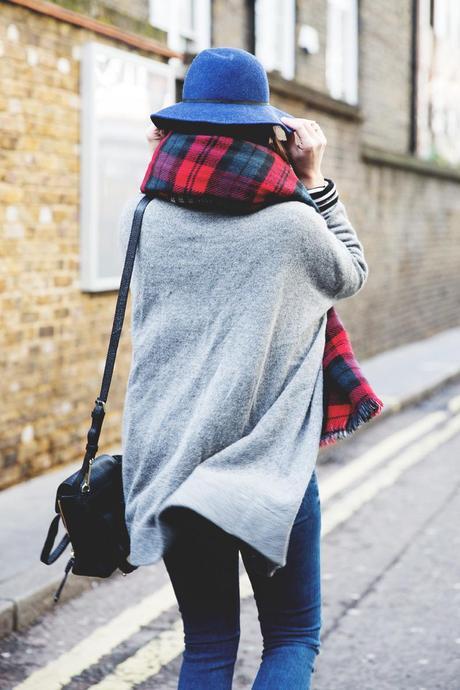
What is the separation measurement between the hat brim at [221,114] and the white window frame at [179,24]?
21.7ft

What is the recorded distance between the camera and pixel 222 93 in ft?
7.52

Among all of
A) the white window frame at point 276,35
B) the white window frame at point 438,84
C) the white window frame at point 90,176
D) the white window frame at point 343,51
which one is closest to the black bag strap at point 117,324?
the white window frame at point 90,176

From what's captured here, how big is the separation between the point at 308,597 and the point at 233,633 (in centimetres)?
18

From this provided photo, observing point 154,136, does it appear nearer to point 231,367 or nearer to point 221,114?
point 221,114

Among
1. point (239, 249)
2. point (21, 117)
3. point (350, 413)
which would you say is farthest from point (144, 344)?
point (21, 117)

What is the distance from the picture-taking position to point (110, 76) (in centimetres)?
721

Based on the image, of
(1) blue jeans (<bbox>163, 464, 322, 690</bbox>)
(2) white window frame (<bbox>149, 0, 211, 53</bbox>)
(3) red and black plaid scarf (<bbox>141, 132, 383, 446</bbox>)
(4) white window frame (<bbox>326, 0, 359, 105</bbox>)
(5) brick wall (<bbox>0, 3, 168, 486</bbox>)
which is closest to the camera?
(3) red and black plaid scarf (<bbox>141, 132, 383, 446</bbox>)

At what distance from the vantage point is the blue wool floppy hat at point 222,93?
7.45ft

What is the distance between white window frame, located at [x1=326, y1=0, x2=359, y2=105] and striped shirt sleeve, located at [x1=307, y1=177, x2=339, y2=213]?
1093 centimetres

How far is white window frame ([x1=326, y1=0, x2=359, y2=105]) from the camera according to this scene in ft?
43.1

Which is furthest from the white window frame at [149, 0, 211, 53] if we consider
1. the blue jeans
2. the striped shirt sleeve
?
the blue jeans

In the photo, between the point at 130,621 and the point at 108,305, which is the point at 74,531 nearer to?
the point at 130,621

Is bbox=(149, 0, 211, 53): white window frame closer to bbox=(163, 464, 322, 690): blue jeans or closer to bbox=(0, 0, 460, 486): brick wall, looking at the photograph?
bbox=(0, 0, 460, 486): brick wall

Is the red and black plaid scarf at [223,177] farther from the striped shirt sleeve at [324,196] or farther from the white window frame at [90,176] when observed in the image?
the white window frame at [90,176]
